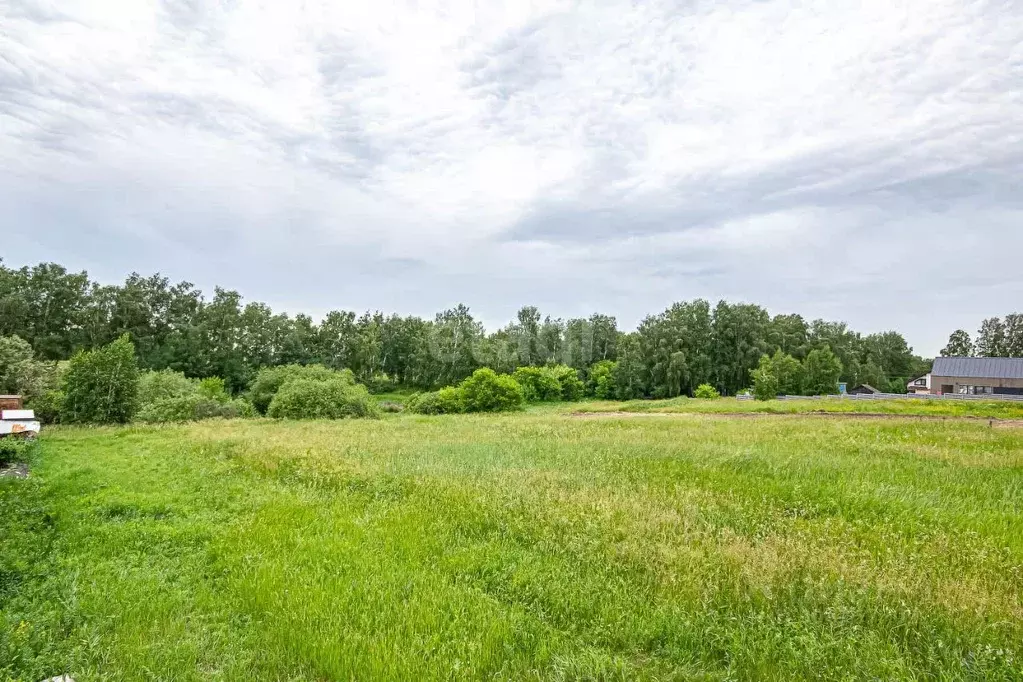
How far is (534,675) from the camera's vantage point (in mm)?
4758

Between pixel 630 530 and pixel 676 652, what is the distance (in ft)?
10.2

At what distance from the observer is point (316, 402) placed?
39656 millimetres

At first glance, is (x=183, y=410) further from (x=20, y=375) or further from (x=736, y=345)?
(x=736, y=345)

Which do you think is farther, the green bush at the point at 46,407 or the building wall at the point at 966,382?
the building wall at the point at 966,382

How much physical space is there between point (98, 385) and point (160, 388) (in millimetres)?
9142

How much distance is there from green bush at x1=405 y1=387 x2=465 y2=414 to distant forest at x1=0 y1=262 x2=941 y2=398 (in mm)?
29401

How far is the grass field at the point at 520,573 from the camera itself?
4.98 m

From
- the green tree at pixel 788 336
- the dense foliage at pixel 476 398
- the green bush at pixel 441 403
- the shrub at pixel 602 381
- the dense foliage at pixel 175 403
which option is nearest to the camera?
the dense foliage at pixel 175 403

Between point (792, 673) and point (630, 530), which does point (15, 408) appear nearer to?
point (630, 530)

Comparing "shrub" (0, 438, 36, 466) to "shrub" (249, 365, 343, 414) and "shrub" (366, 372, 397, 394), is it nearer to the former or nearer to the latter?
"shrub" (249, 365, 343, 414)

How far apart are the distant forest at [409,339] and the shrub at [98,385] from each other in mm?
32905

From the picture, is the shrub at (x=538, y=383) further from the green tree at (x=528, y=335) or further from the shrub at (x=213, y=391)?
the shrub at (x=213, y=391)

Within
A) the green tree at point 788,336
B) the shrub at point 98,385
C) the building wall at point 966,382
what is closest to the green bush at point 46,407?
the shrub at point 98,385

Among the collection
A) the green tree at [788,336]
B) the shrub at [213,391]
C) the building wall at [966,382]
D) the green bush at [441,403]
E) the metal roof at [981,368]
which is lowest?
the green bush at [441,403]
